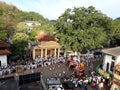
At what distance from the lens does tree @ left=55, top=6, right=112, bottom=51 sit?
1576 inches

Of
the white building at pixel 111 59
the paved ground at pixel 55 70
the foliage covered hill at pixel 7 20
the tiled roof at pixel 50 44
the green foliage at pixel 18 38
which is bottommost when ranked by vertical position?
the paved ground at pixel 55 70

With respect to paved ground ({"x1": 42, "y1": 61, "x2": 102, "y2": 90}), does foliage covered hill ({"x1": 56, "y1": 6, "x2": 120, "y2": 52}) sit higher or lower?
higher

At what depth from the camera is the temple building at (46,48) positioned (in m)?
45.9

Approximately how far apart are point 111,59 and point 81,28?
38.3 ft

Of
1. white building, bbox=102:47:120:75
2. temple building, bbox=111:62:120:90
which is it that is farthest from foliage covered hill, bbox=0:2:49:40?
temple building, bbox=111:62:120:90

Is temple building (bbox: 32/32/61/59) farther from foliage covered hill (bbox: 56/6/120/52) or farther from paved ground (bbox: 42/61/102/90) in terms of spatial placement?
paved ground (bbox: 42/61/102/90)

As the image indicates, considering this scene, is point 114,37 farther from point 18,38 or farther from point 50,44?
point 18,38

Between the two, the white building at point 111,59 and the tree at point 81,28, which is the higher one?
the tree at point 81,28

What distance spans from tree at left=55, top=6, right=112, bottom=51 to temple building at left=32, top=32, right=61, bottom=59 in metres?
5.68

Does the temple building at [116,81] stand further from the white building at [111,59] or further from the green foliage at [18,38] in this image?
the green foliage at [18,38]

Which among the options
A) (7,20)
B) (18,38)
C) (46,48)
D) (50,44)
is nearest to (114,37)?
(50,44)

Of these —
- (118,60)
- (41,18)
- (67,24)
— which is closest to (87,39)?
(67,24)

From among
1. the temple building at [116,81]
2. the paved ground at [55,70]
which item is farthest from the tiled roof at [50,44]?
the temple building at [116,81]

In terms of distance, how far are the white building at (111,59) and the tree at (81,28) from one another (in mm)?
8265
